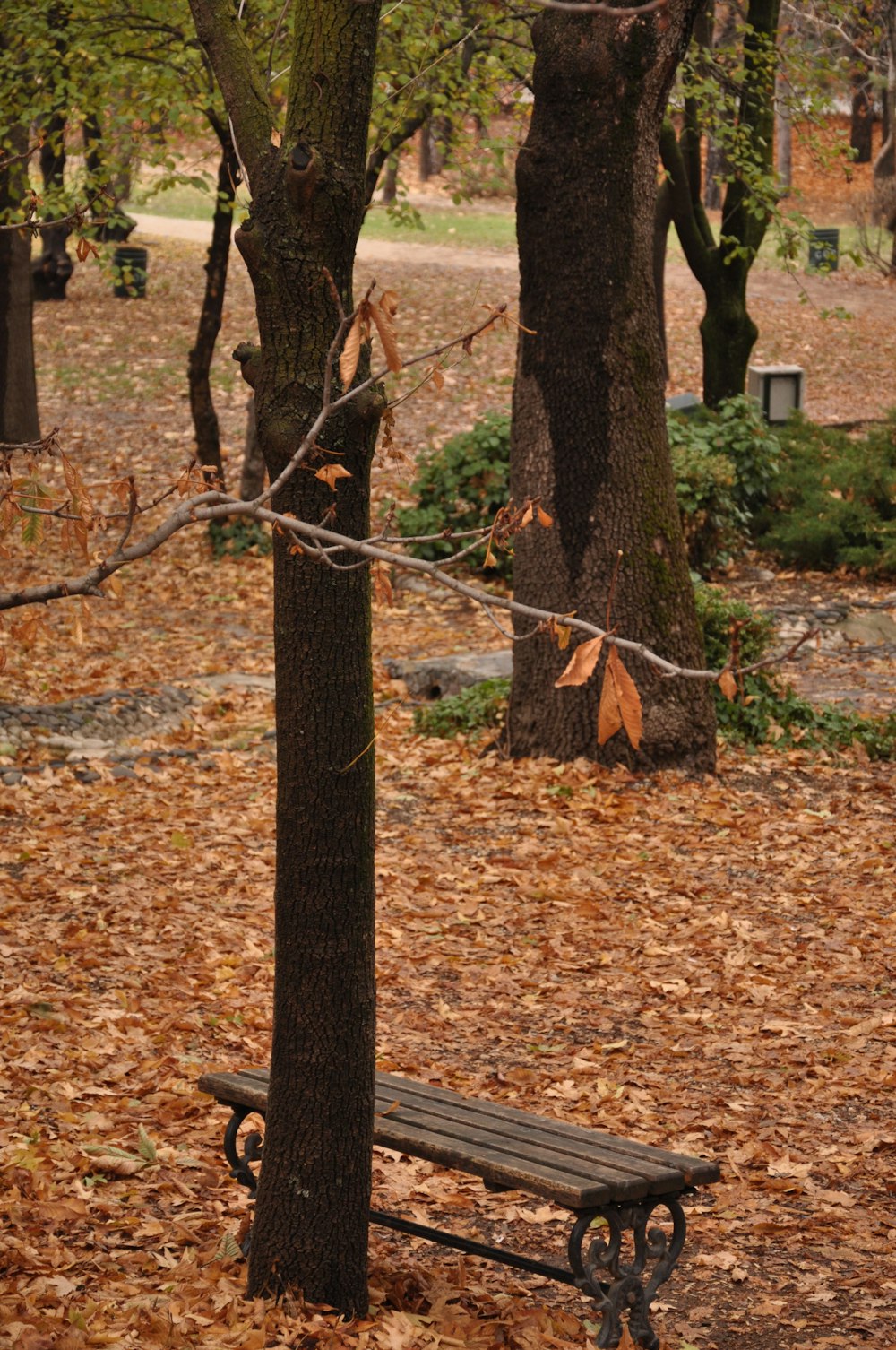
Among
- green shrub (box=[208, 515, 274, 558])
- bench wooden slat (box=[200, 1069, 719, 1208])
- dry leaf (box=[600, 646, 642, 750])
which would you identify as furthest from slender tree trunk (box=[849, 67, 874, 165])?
dry leaf (box=[600, 646, 642, 750])

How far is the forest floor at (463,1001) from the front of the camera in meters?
3.96

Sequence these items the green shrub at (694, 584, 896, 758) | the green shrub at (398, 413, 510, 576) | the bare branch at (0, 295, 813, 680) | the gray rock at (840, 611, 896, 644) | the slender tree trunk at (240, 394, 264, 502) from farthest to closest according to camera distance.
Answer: the slender tree trunk at (240, 394, 264, 502), the green shrub at (398, 413, 510, 576), the gray rock at (840, 611, 896, 644), the green shrub at (694, 584, 896, 758), the bare branch at (0, 295, 813, 680)

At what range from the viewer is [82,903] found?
6.74m

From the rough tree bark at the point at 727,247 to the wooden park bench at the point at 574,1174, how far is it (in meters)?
12.1

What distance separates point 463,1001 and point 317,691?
297 centimetres

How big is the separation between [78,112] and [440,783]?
7.80 meters

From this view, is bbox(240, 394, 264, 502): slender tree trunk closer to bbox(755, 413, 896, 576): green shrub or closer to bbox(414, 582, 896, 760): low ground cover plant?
bbox(755, 413, 896, 576): green shrub

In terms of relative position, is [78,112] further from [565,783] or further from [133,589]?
[565,783]

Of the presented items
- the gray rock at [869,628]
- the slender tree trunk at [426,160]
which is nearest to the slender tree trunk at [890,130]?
the slender tree trunk at [426,160]

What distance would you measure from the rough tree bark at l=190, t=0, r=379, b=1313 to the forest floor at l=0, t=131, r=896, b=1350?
1.16ft

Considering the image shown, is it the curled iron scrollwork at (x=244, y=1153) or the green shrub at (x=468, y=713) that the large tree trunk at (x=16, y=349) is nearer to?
the green shrub at (x=468, y=713)

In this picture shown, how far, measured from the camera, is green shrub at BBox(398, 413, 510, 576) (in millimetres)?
13414

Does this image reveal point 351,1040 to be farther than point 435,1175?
No

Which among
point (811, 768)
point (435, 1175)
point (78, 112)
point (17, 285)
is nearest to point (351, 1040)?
point (435, 1175)
